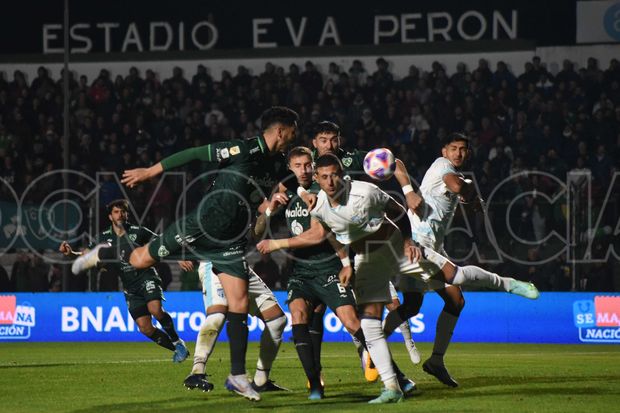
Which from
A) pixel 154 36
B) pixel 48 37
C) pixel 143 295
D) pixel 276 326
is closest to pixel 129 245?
pixel 143 295

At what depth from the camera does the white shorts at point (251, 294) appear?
1114 centimetres

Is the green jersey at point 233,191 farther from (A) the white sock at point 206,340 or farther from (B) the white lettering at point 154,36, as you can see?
(B) the white lettering at point 154,36

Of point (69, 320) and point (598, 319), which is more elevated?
point (598, 319)

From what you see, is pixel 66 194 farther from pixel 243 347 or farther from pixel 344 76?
pixel 243 347

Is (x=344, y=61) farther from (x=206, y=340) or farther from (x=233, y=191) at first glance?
(x=233, y=191)

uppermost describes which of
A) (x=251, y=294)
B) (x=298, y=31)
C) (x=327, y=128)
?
(x=298, y=31)

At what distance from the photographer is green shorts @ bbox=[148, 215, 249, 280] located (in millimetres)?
10070

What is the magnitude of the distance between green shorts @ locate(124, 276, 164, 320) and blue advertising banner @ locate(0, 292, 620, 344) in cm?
508

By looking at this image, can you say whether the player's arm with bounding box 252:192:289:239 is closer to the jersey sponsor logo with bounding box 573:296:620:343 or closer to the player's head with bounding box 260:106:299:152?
the player's head with bounding box 260:106:299:152

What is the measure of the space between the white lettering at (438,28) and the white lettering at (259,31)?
173 inches

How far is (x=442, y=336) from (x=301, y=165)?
2615mm

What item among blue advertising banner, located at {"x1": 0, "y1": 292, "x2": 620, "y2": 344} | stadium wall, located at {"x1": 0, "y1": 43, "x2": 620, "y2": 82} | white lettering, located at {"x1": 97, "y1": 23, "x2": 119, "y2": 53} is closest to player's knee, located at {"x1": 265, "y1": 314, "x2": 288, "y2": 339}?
blue advertising banner, located at {"x1": 0, "y1": 292, "x2": 620, "y2": 344}

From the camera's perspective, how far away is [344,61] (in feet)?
99.8

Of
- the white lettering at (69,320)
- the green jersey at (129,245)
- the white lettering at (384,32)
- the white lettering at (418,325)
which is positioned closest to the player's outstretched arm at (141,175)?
the green jersey at (129,245)
